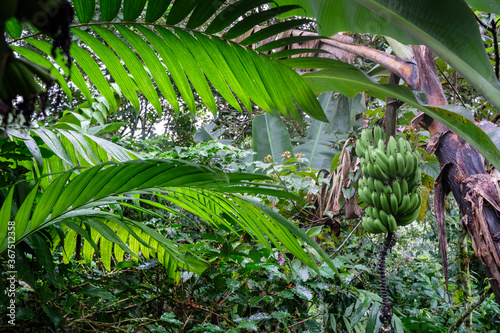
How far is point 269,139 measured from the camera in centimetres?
279

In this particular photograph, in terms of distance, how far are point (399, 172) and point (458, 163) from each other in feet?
0.69

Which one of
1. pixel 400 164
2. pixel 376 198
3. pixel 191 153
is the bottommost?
pixel 376 198

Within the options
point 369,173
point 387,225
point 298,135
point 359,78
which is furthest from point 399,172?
point 298,135

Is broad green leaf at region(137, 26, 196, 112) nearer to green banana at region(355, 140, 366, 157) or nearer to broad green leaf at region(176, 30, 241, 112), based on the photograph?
broad green leaf at region(176, 30, 241, 112)

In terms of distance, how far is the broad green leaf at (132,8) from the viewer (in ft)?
2.22

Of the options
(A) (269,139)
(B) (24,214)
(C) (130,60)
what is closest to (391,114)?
(C) (130,60)

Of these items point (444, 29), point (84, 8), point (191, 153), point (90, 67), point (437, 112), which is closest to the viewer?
point (84, 8)

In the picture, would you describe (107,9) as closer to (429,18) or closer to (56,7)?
(56,7)

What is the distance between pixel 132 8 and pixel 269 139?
2.13 m

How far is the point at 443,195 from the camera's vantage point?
1314 mm

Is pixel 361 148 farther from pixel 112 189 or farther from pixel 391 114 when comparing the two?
pixel 112 189

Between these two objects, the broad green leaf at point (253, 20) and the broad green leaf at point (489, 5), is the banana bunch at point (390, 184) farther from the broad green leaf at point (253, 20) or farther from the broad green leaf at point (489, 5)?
the broad green leaf at point (253, 20)

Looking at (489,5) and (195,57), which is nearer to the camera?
(195,57)

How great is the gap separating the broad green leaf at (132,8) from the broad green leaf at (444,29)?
663 mm
